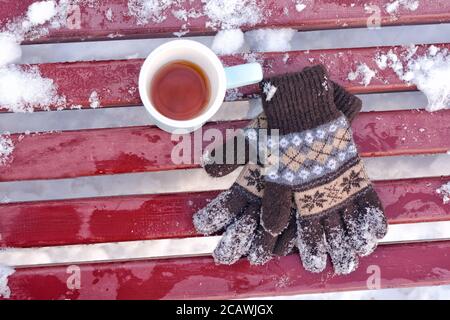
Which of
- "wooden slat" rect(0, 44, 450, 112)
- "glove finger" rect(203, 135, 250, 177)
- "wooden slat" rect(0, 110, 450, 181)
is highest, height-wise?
"wooden slat" rect(0, 44, 450, 112)

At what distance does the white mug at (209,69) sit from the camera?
75 cm

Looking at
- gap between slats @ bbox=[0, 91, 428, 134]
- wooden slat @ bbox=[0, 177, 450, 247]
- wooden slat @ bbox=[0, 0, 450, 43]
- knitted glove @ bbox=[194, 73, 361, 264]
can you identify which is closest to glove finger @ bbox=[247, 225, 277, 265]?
knitted glove @ bbox=[194, 73, 361, 264]

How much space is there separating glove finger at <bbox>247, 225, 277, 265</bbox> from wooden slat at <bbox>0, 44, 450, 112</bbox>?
0.77 ft

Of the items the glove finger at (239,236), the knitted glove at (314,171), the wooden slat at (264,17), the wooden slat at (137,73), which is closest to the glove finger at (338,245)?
the knitted glove at (314,171)

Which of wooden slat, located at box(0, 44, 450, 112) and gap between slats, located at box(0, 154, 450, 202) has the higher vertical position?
wooden slat, located at box(0, 44, 450, 112)

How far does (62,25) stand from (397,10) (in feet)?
1.88

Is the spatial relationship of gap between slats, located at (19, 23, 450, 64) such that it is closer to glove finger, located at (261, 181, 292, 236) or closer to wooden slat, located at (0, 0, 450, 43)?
wooden slat, located at (0, 0, 450, 43)

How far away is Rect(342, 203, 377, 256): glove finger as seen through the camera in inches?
34.4

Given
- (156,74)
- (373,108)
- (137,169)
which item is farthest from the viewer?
(373,108)

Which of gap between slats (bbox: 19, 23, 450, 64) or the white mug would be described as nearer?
the white mug

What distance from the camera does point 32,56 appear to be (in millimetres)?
1002

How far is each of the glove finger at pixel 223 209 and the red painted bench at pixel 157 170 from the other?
31 millimetres
